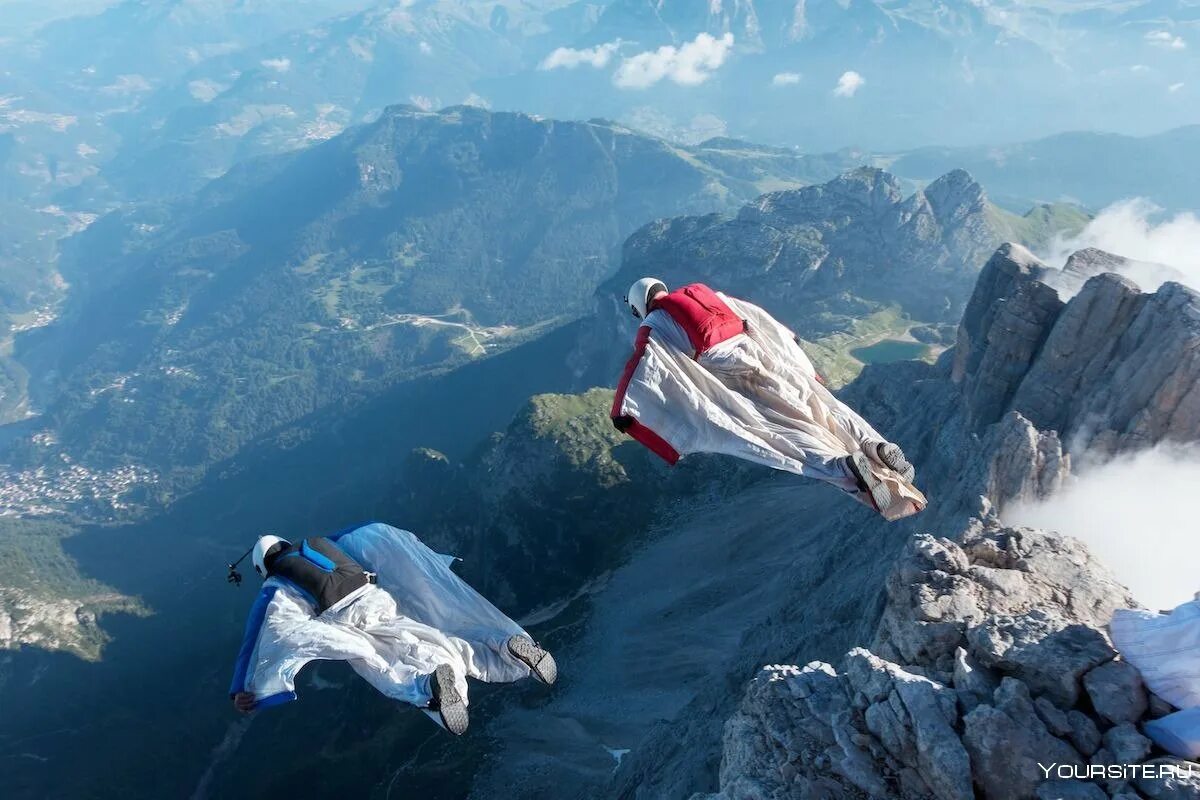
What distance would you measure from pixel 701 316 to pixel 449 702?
16.4m

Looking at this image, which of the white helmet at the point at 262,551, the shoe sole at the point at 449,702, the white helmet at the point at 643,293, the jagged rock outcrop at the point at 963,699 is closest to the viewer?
the jagged rock outcrop at the point at 963,699

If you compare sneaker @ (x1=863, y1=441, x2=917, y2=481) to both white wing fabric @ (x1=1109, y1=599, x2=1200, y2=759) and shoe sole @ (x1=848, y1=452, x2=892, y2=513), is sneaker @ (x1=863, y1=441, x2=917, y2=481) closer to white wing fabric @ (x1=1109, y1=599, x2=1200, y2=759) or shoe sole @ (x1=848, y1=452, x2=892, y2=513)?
shoe sole @ (x1=848, y1=452, x2=892, y2=513)

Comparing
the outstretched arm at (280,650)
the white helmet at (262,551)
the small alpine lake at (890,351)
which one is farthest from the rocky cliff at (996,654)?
the small alpine lake at (890,351)

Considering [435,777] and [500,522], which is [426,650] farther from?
[500,522]

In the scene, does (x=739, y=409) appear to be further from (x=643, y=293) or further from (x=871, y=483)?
(x=643, y=293)

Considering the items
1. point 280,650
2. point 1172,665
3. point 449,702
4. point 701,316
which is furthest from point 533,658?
point 1172,665

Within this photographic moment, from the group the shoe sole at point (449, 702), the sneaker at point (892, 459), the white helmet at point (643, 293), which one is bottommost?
the shoe sole at point (449, 702)

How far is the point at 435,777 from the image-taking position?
7362 centimetres

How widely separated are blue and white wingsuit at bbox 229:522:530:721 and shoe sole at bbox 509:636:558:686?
0.63 m

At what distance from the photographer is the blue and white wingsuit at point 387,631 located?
24922 millimetres

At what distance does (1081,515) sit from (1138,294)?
18.7m

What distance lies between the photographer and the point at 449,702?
75.8 ft

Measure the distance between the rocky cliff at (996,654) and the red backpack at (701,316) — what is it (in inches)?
465

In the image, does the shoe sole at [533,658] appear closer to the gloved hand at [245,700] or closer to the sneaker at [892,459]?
the gloved hand at [245,700]
